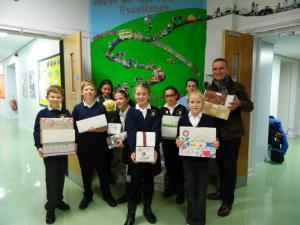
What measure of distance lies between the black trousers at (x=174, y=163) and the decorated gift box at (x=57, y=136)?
39.4 inches

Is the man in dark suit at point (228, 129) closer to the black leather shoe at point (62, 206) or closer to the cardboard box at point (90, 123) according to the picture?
the cardboard box at point (90, 123)

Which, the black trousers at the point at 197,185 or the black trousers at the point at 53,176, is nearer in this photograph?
the black trousers at the point at 197,185

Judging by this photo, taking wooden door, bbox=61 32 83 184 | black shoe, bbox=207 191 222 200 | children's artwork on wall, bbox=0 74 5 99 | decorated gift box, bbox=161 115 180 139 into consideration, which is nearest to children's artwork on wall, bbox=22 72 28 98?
children's artwork on wall, bbox=0 74 5 99

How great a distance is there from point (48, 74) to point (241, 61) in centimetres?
424

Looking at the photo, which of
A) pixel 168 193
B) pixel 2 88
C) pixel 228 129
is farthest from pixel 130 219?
pixel 2 88

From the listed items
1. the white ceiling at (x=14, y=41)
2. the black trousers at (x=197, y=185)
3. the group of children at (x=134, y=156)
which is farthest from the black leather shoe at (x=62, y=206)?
the white ceiling at (x=14, y=41)

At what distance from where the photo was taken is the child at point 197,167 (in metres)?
1.95

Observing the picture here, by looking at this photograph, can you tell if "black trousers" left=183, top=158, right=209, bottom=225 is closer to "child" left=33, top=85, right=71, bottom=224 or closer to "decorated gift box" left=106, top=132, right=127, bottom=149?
"decorated gift box" left=106, top=132, right=127, bottom=149

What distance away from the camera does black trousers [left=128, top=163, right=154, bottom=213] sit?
205 cm

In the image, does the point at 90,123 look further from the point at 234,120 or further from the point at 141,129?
the point at 234,120

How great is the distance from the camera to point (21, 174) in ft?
11.2

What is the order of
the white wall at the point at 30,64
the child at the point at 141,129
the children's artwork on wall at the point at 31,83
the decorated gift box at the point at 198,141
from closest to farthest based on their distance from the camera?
1. the decorated gift box at the point at 198,141
2. the child at the point at 141,129
3. the white wall at the point at 30,64
4. the children's artwork on wall at the point at 31,83

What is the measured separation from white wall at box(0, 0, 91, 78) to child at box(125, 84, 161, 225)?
1644 millimetres

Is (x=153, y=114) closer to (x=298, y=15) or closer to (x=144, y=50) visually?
(x=144, y=50)
